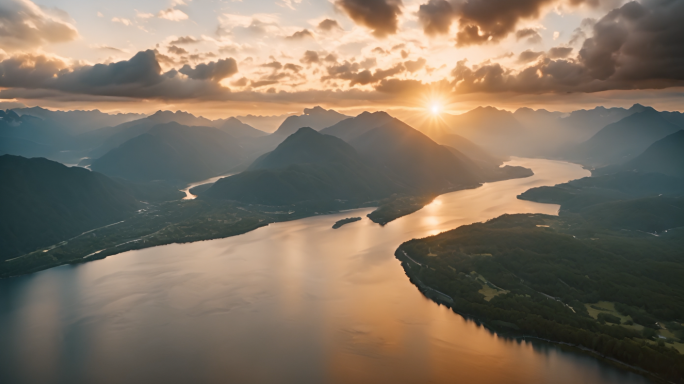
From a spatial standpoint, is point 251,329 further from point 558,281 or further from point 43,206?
point 43,206

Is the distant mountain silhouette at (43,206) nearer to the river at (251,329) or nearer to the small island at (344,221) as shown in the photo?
the river at (251,329)

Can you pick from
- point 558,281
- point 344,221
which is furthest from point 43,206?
point 558,281

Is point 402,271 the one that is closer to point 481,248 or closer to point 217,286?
point 481,248

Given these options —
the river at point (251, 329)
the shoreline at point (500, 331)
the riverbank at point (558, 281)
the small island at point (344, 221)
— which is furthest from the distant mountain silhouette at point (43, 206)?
the shoreline at point (500, 331)

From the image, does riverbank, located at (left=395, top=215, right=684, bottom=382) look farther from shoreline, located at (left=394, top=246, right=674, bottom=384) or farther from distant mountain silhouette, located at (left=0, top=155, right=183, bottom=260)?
distant mountain silhouette, located at (left=0, top=155, right=183, bottom=260)

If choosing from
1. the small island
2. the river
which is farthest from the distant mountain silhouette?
the small island

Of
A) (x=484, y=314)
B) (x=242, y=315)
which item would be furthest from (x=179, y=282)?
(x=484, y=314)

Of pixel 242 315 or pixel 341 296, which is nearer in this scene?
pixel 242 315
